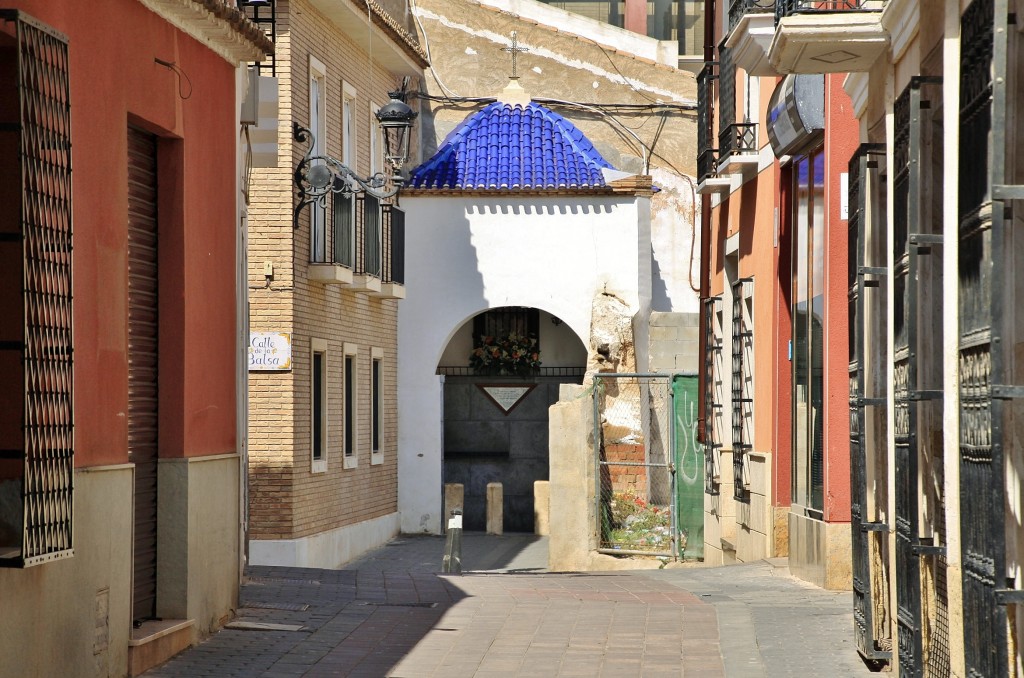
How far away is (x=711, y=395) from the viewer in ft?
63.0

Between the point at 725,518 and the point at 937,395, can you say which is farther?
the point at 725,518

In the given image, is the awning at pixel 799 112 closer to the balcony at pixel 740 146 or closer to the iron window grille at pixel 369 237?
the balcony at pixel 740 146

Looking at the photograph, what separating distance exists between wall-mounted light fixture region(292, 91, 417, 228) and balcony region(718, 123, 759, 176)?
3493 mm

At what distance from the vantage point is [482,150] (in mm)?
28000

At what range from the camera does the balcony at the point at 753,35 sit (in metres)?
12.5

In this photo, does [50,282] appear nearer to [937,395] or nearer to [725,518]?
[937,395]

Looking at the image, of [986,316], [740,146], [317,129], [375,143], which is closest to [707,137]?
[740,146]

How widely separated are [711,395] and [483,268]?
7.93 metres

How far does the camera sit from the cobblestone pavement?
9.38 metres

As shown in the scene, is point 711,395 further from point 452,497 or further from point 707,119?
point 452,497

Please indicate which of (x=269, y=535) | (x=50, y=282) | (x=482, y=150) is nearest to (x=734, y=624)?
(x=50, y=282)

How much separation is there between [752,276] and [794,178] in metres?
2.22

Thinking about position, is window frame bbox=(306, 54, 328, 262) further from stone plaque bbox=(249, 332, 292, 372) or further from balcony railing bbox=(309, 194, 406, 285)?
stone plaque bbox=(249, 332, 292, 372)

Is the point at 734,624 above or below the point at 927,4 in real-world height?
below
